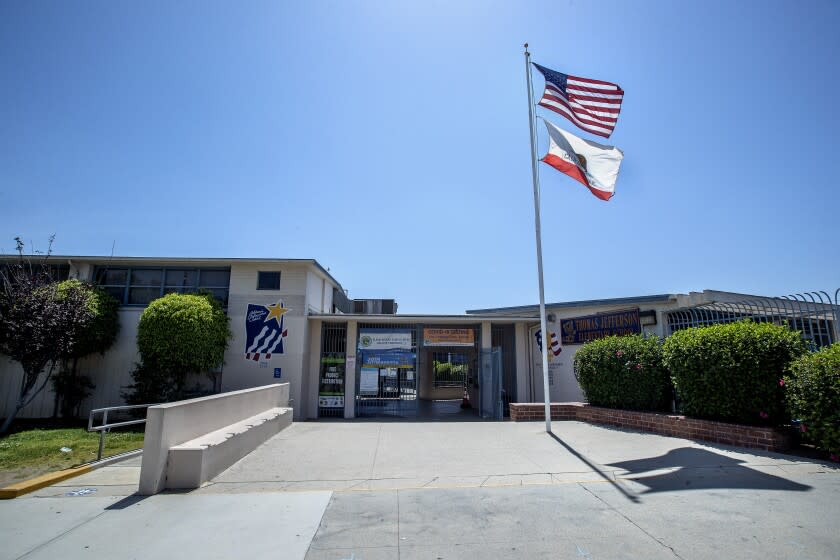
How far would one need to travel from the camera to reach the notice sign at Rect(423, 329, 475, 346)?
629 inches

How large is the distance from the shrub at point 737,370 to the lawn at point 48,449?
1136 cm

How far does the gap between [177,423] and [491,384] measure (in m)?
10.2

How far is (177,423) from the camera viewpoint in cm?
675

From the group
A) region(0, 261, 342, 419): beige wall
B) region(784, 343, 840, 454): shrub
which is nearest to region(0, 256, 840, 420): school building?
region(0, 261, 342, 419): beige wall

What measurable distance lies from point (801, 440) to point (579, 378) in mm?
5220

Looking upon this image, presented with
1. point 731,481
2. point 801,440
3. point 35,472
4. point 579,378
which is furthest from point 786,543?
A: point 35,472

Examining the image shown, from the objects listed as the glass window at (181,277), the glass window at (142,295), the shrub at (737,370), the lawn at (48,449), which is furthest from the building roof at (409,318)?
the shrub at (737,370)

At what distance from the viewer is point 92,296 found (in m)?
14.0

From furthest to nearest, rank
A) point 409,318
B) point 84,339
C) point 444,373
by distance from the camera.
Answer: point 444,373 → point 409,318 → point 84,339

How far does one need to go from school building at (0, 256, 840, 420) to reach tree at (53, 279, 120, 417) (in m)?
0.32

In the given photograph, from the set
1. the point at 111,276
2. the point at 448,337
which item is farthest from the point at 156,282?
the point at 448,337

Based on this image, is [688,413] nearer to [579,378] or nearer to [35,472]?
[579,378]

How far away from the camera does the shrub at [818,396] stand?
6.49 m

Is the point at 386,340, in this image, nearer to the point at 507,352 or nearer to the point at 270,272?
the point at 270,272
